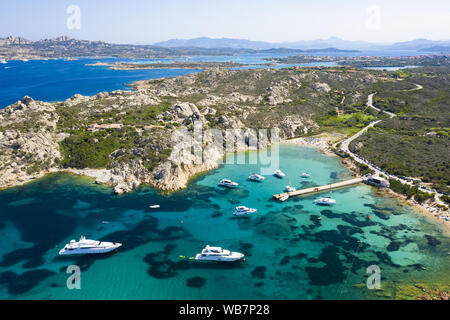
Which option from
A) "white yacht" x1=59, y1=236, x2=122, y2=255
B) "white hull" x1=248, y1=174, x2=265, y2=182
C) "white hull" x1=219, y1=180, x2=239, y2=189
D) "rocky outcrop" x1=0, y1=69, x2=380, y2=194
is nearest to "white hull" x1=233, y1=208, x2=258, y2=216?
"white hull" x1=219, y1=180, x2=239, y2=189

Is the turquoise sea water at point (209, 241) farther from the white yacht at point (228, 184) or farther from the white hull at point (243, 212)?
the white yacht at point (228, 184)

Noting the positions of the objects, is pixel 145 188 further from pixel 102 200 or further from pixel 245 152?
pixel 245 152

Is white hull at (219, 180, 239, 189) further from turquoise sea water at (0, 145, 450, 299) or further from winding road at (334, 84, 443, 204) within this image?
winding road at (334, 84, 443, 204)

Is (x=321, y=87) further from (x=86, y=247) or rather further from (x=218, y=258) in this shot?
(x=86, y=247)

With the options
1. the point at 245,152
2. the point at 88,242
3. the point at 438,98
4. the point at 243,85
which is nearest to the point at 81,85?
the point at 243,85

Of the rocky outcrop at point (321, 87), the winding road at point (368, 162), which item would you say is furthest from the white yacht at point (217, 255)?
the rocky outcrop at point (321, 87)

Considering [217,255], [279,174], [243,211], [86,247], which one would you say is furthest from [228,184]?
[86,247]

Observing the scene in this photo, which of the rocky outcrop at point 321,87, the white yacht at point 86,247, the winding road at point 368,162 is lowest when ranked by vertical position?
the white yacht at point 86,247
